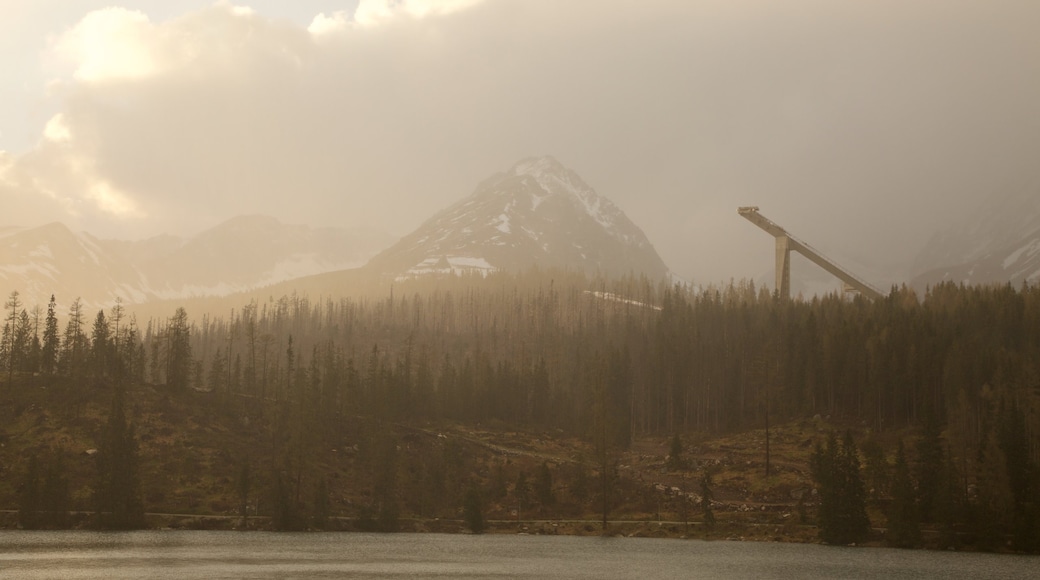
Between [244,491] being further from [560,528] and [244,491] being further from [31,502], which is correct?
[560,528]

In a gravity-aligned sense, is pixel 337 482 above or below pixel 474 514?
above

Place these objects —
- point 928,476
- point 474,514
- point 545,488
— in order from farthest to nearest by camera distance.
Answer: point 545,488 < point 474,514 < point 928,476

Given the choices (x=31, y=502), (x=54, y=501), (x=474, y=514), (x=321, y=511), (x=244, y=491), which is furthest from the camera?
(x=321, y=511)

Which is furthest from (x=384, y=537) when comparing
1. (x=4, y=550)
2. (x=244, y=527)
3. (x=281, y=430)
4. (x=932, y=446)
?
(x=932, y=446)

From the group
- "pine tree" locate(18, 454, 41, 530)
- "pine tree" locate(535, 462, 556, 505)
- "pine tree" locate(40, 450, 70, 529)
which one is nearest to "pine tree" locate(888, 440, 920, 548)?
"pine tree" locate(535, 462, 556, 505)

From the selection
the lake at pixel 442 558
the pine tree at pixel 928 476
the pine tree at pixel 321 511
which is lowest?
the lake at pixel 442 558

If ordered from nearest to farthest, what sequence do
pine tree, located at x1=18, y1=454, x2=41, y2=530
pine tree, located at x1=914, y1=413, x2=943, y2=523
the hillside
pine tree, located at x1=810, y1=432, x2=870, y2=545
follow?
pine tree, located at x1=810, y1=432, x2=870, y2=545 < pine tree, located at x1=914, y1=413, x2=943, y2=523 < pine tree, located at x1=18, y1=454, x2=41, y2=530 < the hillside

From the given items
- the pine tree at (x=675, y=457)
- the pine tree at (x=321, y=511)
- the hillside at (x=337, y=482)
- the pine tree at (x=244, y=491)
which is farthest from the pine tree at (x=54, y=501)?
the pine tree at (x=675, y=457)

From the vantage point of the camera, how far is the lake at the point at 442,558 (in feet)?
372

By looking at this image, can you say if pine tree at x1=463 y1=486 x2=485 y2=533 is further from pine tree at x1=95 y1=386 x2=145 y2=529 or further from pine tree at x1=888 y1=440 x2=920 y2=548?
pine tree at x1=888 y1=440 x2=920 y2=548

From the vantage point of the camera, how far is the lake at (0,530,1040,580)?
113 metres

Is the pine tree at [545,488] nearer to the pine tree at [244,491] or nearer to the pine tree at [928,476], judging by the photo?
the pine tree at [244,491]

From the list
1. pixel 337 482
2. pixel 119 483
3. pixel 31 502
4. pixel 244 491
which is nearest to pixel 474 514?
pixel 337 482

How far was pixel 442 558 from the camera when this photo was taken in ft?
432
